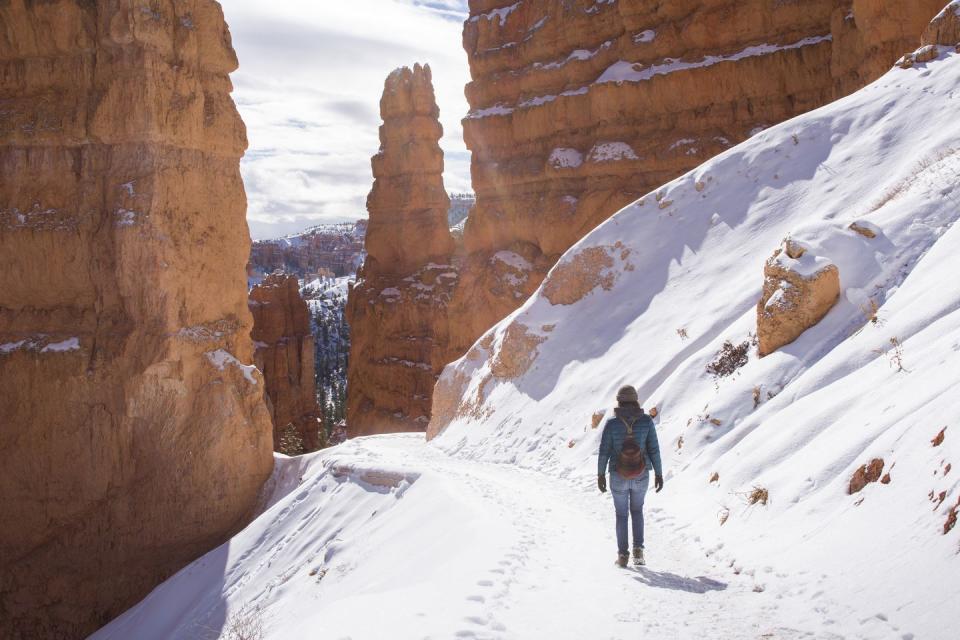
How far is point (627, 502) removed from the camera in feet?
22.1

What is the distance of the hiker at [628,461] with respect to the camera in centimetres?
671

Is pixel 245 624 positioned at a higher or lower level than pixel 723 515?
lower

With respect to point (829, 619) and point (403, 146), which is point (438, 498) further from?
point (403, 146)

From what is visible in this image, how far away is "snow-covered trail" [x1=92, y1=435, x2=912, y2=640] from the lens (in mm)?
5082

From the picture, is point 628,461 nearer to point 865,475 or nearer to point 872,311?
point 865,475

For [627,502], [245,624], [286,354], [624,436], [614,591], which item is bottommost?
[286,354]

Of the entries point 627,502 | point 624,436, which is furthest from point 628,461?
point 627,502

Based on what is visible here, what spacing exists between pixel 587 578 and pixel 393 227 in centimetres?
4123

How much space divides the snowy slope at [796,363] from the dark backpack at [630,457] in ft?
3.63

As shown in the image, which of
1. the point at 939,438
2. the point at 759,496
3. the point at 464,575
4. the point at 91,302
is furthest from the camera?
the point at 91,302

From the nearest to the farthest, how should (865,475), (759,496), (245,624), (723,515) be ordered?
(865,475), (759,496), (723,515), (245,624)

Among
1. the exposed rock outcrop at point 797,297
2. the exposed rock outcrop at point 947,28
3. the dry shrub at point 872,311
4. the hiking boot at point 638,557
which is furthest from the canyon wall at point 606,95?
the hiking boot at point 638,557

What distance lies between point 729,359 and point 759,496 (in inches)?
163

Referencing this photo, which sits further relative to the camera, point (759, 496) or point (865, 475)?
point (759, 496)
